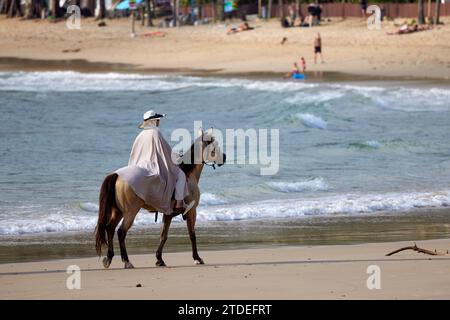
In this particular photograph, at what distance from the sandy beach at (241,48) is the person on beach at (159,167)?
28300 millimetres

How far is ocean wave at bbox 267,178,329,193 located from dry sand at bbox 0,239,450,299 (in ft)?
18.5

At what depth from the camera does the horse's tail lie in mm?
11531

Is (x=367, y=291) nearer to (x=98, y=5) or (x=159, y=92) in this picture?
(x=159, y=92)

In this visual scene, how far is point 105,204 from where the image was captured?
37.9ft

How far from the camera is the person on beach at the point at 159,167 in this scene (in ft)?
38.8

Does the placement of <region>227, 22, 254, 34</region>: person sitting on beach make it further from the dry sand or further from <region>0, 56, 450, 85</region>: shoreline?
the dry sand

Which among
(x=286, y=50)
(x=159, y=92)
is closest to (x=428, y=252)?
(x=159, y=92)

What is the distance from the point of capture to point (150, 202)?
465 inches

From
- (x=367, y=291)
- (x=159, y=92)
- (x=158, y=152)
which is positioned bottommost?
(x=159, y=92)

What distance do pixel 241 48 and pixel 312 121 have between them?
2330 cm

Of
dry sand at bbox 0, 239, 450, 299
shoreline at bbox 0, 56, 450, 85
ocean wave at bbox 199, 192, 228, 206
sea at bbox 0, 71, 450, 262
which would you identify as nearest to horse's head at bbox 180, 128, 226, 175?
dry sand at bbox 0, 239, 450, 299

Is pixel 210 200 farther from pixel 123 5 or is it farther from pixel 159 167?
pixel 123 5

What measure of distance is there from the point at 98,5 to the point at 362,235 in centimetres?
6324

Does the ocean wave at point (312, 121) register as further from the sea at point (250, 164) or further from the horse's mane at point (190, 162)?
the horse's mane at point (190, 162)
